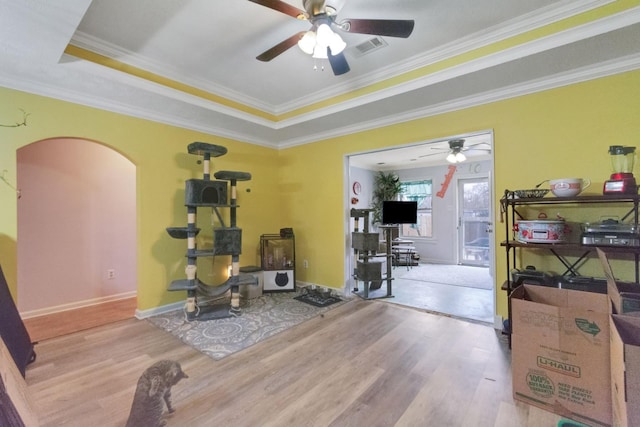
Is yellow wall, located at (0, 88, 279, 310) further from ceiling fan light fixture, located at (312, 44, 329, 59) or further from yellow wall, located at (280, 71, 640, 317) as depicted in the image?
ceiling fan light fixture, located at (312, 44, 329, 59)

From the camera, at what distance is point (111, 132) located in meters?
3.01

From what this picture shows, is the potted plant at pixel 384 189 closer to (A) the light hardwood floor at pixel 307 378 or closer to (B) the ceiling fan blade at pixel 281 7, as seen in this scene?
(A) the light hardwood floor at pixel 307 378

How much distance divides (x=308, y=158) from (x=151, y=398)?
3.61 metres

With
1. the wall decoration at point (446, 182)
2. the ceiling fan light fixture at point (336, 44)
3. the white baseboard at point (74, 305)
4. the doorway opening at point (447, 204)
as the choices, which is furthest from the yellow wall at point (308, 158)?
the wall decoration at point (446, 182)

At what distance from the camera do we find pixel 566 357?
63.2 inches

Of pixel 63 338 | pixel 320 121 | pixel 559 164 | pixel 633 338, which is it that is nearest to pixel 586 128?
pixel 559 164

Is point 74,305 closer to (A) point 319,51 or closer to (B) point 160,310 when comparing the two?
(B) point 160,310

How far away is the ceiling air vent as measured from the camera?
249 cm

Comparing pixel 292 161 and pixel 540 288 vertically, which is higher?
pixel 292 161

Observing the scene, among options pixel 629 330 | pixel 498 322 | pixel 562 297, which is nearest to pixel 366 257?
pixel 498 322

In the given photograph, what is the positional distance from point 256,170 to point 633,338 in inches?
167

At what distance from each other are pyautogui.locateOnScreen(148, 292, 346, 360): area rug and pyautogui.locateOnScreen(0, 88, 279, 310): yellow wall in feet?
1.94

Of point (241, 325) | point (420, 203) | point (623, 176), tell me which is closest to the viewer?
point (623, 176)

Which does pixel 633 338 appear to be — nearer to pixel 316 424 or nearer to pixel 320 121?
pixel 316 424
